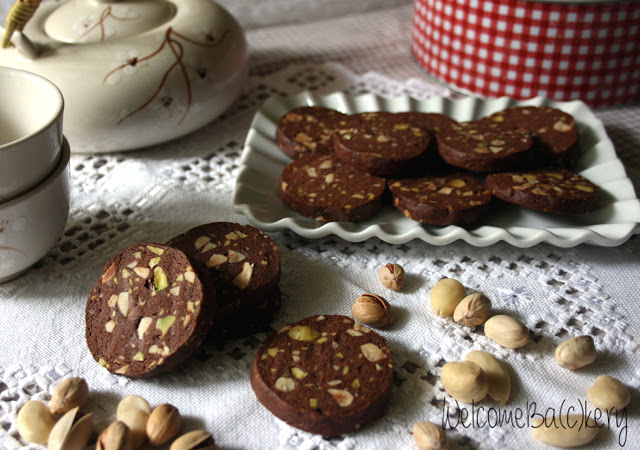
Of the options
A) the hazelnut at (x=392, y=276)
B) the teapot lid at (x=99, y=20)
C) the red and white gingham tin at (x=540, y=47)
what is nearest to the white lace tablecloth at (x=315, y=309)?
the hazelnut at (x=392, y=276)

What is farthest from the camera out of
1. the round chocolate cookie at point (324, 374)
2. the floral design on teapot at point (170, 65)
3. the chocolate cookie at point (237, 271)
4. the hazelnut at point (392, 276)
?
the floral design on teapot at point (170, 65)

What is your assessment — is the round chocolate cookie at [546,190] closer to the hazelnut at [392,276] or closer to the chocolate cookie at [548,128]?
the chocolate cookie at [548,128]

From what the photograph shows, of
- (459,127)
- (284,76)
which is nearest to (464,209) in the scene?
(459,127)

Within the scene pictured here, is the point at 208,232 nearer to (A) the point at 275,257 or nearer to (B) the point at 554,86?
(A) the point at 275,257

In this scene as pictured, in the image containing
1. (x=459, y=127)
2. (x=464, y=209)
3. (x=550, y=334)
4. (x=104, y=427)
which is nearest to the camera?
(x=104, y=427)

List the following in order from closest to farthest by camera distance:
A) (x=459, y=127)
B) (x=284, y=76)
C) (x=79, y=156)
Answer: (x=459, y=127) < (x=79, y=156) < (x=284, y=76)

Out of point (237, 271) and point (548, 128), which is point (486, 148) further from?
point (237, 271)

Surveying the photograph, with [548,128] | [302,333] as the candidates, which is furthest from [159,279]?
[548,128]
